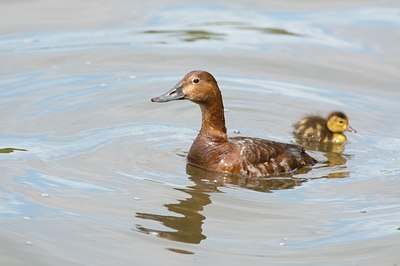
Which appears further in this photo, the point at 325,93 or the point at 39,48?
the point at 39,48

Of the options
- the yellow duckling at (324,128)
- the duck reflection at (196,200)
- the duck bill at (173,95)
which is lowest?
the duck reflection at (196,200)

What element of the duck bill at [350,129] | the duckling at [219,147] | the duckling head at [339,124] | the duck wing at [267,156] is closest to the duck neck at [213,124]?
the duckling at [219,147]

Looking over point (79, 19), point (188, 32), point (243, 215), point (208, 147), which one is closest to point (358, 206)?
point (243, 215)

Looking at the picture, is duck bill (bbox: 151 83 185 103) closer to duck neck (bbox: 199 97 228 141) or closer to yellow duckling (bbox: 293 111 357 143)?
duck neck (bbox: 199 97 228 141)

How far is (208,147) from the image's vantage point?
9930 mm

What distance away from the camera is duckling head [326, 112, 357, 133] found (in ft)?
36.0

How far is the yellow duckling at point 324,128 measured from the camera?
36.0ft

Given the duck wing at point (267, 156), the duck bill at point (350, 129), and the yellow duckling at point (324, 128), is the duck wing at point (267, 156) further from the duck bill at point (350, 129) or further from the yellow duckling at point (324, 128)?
the duck bill at point (350, 129)

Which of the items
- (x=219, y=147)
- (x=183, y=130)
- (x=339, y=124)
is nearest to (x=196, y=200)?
(x=219, y=147)

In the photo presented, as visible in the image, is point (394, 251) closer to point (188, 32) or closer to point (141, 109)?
point (141, 109)

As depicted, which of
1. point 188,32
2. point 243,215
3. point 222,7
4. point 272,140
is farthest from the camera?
point 222,7

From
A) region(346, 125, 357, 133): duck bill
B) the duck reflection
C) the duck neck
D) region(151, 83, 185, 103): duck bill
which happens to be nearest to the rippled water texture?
the duck reflection

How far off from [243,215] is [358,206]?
3.47 ft

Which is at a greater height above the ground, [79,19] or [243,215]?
[79,19]
